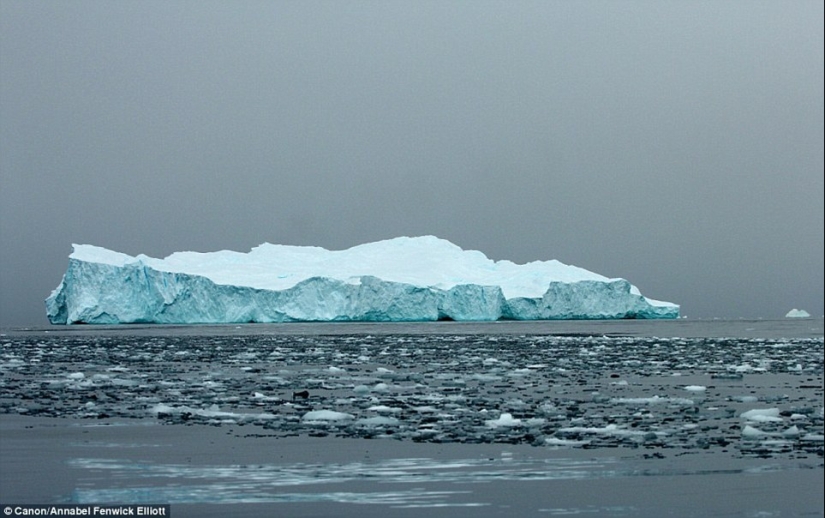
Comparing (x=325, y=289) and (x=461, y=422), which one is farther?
(x=325, y=289)

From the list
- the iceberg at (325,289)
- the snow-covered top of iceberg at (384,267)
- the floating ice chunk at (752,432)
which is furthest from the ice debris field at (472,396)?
the snow-covered top of iceberg at (384,267)

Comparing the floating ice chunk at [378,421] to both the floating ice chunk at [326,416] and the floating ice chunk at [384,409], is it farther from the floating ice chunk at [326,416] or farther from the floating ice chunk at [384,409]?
the floating ice chunk at [384,409]

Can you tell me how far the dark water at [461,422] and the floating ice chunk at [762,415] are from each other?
2cm

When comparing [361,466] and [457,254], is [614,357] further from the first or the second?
[457,254]

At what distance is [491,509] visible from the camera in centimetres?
643

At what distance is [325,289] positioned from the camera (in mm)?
62250

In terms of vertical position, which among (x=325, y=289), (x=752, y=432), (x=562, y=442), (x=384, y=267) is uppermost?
(x=384, y=267)

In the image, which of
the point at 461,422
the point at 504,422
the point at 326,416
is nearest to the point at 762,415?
the point at 504,422

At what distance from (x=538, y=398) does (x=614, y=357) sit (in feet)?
36.8

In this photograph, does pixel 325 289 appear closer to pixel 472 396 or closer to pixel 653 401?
pixel 472 396

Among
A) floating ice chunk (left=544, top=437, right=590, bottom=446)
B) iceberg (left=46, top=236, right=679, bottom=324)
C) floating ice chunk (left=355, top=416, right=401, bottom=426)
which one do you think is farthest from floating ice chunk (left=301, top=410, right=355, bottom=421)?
iceberg (left=46, top=236, right=679, bottom=324)

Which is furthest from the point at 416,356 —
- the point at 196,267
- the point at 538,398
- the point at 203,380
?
the point at 196,267

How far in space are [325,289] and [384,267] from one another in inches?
669

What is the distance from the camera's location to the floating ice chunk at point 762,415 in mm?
10672
